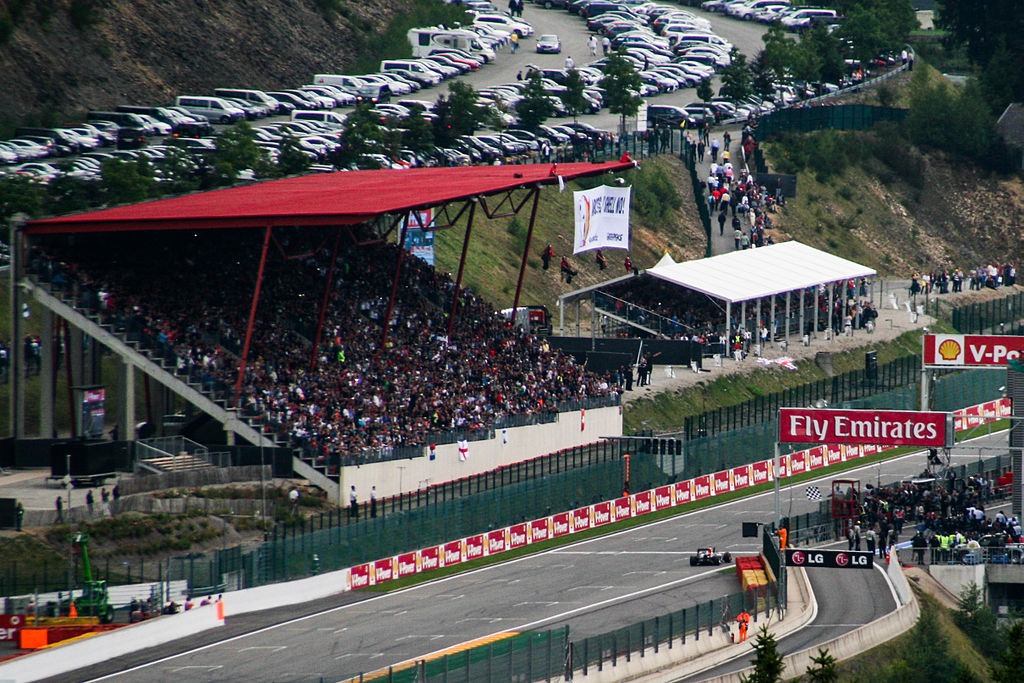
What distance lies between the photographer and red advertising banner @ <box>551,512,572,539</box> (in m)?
68.1

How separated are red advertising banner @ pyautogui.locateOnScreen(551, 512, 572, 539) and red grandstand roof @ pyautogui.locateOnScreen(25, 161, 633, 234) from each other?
1142cm

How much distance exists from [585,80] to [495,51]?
1296 centimetres

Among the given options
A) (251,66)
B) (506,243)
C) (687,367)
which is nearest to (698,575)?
(687,367)

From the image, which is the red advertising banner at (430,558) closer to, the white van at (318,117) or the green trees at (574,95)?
the white van at (318,117)

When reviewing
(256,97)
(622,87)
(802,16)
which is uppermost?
(802,16)

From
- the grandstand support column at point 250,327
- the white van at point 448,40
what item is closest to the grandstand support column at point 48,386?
the grandstand support column at point 250,327

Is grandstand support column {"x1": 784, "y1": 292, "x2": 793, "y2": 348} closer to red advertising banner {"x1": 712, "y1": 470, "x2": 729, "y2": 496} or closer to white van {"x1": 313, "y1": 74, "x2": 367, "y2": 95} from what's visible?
red advertising banner {"x1": 712, "y1": 470, "x2": 729, "y2": 496}

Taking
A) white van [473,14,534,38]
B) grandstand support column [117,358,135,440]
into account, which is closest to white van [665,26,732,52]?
white van [473,14,534,38]

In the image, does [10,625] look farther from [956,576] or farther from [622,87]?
[622,87]

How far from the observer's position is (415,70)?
129000mm

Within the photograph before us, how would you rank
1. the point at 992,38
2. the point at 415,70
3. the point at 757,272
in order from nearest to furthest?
the point at 757,272
the point at 415,70
the point at 992,38

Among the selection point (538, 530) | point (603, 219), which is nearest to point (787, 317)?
point (603, 219)

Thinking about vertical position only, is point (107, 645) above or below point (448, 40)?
below

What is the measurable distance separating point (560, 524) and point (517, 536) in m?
2.51
